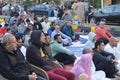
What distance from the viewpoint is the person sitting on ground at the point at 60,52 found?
10.4m

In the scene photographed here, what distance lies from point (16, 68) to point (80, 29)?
14.7m

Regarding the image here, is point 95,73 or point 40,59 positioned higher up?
point 40,59

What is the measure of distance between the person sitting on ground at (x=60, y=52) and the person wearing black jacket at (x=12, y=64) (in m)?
3.22

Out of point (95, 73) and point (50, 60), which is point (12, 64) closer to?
point (50, 60)

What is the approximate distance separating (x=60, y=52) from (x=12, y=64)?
374 centimetres

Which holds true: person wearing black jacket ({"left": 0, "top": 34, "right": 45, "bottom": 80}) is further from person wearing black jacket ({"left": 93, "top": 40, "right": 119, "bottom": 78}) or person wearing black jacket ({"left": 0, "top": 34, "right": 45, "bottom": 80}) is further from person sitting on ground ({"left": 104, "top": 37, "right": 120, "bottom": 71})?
person sitting on ground ({"left": 104, "top": 37, "right": 120, "bottom": 71})

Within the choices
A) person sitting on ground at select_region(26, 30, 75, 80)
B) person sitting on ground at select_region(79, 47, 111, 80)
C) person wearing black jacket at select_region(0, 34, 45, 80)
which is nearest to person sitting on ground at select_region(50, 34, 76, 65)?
person sitting on ground at select_region(79, 47, 111, 80)

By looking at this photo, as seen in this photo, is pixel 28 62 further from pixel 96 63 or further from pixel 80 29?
pixel 80 29

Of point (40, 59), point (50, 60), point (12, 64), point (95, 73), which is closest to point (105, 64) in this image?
point (95, 73)

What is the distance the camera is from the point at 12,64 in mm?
6930

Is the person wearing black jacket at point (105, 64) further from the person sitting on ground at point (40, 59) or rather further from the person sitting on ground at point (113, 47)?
the person sitting on ground at point (40, 59)

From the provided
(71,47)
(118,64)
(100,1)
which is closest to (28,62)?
(118,64)

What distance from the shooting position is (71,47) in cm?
1492

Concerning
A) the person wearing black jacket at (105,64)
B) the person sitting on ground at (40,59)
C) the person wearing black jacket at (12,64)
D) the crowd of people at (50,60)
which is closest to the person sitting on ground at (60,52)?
the crowd of people at (50,60)
